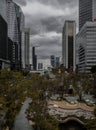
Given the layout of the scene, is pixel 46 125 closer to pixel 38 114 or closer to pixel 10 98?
pixel 38 114

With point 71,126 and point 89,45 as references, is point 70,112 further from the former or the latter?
point 89,45

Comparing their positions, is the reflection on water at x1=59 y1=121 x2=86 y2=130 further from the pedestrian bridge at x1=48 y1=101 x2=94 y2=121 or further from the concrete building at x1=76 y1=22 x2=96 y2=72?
the concrete building at x1=76 y1=22 x2=96 y2=72

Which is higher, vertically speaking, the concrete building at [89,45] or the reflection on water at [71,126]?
the concrete building at [89,45]

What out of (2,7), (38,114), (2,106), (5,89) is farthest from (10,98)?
(2,7)

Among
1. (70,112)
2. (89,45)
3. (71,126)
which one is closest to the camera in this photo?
(71,126)

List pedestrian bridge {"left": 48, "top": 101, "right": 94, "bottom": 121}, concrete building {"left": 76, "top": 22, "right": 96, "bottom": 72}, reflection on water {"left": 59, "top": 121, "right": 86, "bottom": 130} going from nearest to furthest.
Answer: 1. reflection on water {"left": 59, "top": 121, "right": 86, "bottom": 130}
2. pedestrian bridge {"left": 48, "top": 101, "right": 94, "bottom": 121}
3. concrete building {"left": 76, "top": 22, "right": 96, "bottom": 72}

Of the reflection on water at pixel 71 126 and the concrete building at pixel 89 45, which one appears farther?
the concrete building at pixel 89 45

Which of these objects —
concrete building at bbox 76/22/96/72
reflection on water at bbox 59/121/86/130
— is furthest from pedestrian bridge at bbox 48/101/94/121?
concrete building at bbox 76/22/96/72

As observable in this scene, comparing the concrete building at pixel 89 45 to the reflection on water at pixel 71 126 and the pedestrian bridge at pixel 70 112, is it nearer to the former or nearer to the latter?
the pedestrian bridge at pixel 70 112

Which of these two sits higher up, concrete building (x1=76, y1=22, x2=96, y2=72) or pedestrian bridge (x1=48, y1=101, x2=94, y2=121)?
concrete building (x1=76, y1=22, x2=96, y2=72)

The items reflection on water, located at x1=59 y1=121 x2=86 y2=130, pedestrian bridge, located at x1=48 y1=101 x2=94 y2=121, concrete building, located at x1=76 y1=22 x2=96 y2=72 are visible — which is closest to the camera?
reflection on water, located at x1=59 y1=121 x2=86 y2=130

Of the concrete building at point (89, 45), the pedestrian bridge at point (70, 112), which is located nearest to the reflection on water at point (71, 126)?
the pedestrian bridge at point (70, 112)

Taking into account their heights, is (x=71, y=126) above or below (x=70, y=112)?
A: above

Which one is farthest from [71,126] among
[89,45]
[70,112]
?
[89,45]
